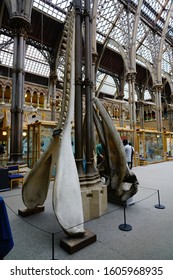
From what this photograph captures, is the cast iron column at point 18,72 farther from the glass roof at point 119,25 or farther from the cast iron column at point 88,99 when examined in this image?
the glass roof at point 119,25

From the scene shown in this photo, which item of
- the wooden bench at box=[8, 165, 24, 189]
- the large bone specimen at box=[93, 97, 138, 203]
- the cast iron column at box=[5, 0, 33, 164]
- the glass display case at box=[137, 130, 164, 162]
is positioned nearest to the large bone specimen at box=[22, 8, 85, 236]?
the large bone specimen at box=[93, 97, 138, 203]

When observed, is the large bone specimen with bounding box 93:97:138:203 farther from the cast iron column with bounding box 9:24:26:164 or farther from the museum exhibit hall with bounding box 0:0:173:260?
the cast iron column with bounding box 9:24:26:164

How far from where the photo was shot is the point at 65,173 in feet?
8.13

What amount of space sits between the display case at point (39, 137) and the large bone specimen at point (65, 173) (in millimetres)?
3532

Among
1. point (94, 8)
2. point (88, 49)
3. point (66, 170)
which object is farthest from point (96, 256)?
point (94, 8)

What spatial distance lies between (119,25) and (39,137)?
1840 cm

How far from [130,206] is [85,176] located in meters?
1.43

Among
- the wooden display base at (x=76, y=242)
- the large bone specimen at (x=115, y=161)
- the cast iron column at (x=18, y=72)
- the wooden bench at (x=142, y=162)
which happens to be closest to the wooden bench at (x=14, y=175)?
the cast iron column at (x=18, y=72)

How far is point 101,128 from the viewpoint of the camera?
Answer: 4.10m

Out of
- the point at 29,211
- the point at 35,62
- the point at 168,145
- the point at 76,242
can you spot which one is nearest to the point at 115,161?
the point at 76,242

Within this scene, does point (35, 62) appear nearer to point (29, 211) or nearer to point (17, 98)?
point (17, 98)

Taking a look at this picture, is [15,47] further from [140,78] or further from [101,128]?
[140,78]

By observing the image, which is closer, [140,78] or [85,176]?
[85,176]

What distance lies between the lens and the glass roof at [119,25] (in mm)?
15584
